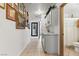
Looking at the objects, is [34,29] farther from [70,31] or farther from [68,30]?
[68,30]

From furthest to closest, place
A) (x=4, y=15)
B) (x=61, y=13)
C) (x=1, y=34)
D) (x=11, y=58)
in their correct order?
(x=61, y=13)
(x=4, y=15)
(x=1, y=34)
(x=11, y=58)

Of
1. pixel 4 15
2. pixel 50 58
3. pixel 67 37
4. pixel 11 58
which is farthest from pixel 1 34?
pixel 67 37

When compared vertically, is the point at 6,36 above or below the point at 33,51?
above

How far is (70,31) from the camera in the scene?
3.70 m

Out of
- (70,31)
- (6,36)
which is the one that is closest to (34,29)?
(70,31)

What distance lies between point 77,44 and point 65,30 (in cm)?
56

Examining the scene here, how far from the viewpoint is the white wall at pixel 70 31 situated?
353 cm

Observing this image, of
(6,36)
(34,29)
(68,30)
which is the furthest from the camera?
(34,29)

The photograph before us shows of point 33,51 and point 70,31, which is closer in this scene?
point 70,31

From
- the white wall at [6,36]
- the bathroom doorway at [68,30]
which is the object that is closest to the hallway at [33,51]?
the white wall at [6,36]

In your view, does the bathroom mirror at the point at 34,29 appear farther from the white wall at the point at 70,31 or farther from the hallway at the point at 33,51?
the white wall at the point at 70,31

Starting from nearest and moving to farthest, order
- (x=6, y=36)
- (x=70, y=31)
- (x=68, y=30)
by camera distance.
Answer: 1. (x=6, y=36)
2. (x=68, y=30)
3. (x=70, y=31)

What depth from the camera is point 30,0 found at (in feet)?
4.35

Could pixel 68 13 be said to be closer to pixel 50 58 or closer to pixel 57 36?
pixel 57 36
